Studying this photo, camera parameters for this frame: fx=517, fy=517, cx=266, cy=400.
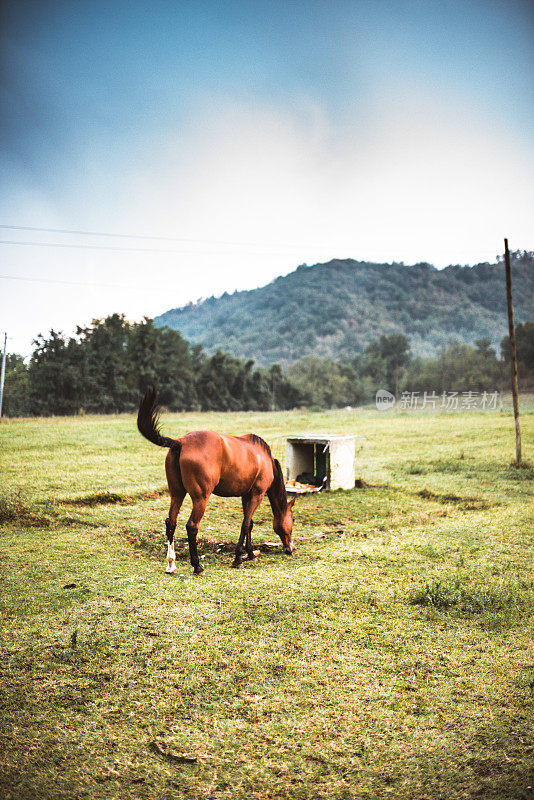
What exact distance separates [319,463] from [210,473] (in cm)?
784

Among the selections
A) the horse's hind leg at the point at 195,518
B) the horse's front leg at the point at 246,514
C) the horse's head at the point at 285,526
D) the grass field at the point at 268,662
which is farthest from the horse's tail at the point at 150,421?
the horse's head at the point at 285,526

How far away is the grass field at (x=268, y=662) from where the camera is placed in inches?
129

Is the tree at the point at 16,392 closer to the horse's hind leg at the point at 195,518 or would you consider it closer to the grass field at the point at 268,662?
the grass field at the point at 268,662

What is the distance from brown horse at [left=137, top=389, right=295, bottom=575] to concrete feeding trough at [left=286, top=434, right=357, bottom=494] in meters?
4.96

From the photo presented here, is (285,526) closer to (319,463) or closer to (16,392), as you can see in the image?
(319,463)

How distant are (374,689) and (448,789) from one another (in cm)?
107

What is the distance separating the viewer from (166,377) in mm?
58594

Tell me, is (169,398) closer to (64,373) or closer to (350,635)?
(64,373)

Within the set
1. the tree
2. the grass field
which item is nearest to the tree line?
the tree

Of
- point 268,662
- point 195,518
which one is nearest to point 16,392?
point 195,518

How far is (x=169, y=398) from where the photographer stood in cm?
5862

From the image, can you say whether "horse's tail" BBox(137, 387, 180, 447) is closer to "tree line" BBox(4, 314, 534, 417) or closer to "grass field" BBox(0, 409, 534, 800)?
"grass field" BBox(0, 409, 534, 800)

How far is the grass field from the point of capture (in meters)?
3.27

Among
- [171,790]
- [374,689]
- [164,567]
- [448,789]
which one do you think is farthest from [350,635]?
[164,567]
